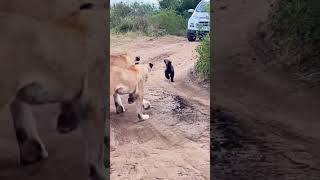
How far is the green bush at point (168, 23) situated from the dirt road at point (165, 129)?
0.21m

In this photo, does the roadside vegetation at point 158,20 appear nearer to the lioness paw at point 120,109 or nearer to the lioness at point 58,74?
the lioness paw at point 120,109

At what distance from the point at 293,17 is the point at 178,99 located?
1.01 meters

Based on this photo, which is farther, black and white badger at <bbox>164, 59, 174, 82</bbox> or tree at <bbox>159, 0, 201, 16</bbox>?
tree at <bbox>159, 0, 201, 16</bbox>

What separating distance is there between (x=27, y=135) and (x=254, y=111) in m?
1.31

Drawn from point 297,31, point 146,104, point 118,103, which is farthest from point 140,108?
point 297,31

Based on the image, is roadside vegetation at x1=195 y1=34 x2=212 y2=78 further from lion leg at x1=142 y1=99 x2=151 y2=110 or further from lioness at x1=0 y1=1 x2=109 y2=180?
lioness at x1=0 y1=1 x2=109 y2=180

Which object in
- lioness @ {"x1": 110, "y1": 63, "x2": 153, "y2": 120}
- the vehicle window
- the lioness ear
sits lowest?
lioness @ {"x1": 110, "y1": 63, "x2": 153, "y2": 120}

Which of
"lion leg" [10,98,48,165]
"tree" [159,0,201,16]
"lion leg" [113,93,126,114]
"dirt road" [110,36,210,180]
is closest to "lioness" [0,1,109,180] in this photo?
"lion leg" [10,98,48,165]

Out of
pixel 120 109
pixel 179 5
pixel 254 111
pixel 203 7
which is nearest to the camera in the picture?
pixel 254 111

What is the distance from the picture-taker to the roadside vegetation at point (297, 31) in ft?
10.8

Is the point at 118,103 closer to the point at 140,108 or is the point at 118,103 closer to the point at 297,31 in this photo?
the point at 140,108

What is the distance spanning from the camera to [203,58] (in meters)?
3.41

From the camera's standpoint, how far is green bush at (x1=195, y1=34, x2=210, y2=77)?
11.0ft

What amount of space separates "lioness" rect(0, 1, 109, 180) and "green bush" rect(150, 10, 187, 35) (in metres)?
1.04
